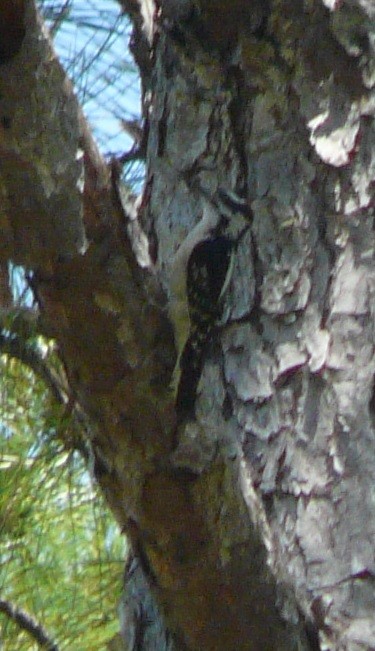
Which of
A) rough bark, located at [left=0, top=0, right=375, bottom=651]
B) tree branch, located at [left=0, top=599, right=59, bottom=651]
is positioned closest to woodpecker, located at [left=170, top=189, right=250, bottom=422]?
rough bark, located at [left=0, top=0, right=375, bottom=651]

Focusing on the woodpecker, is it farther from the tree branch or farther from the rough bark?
the tree branch

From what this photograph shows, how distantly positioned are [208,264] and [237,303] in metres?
0.05

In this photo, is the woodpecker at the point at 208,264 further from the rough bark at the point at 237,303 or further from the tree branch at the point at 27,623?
the tree branch at the point at 27,623

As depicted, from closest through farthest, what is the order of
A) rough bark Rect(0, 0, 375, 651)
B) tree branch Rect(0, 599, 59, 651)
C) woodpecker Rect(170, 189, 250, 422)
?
rough bark Rect(0, 0, 375, 651), woodpecker Rect(170, 189, 250, 422), tree branch Rect(0, 599, 59, 651)

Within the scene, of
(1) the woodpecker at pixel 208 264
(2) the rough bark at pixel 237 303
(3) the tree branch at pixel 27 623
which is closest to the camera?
(2) the rough bark at pixel 237 303

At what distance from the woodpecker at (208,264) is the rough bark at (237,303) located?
2 cm

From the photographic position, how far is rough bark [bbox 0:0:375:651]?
0.74 meters

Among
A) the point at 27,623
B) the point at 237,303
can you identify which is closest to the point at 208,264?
the point at 237,303

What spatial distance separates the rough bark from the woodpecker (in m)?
0.02

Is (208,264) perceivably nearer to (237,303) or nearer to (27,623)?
(237,303)

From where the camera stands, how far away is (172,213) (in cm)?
112

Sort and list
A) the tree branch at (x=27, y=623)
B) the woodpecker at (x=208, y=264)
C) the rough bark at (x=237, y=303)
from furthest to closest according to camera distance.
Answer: the tree branch at (x=27, y=623), the woodpecker at (x=208, y=264), the rough bark at (x=237, y=303)

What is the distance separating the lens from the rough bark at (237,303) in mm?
736

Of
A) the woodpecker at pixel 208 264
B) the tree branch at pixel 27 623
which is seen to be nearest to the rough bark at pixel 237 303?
the woodpecker at pixel 208 264
